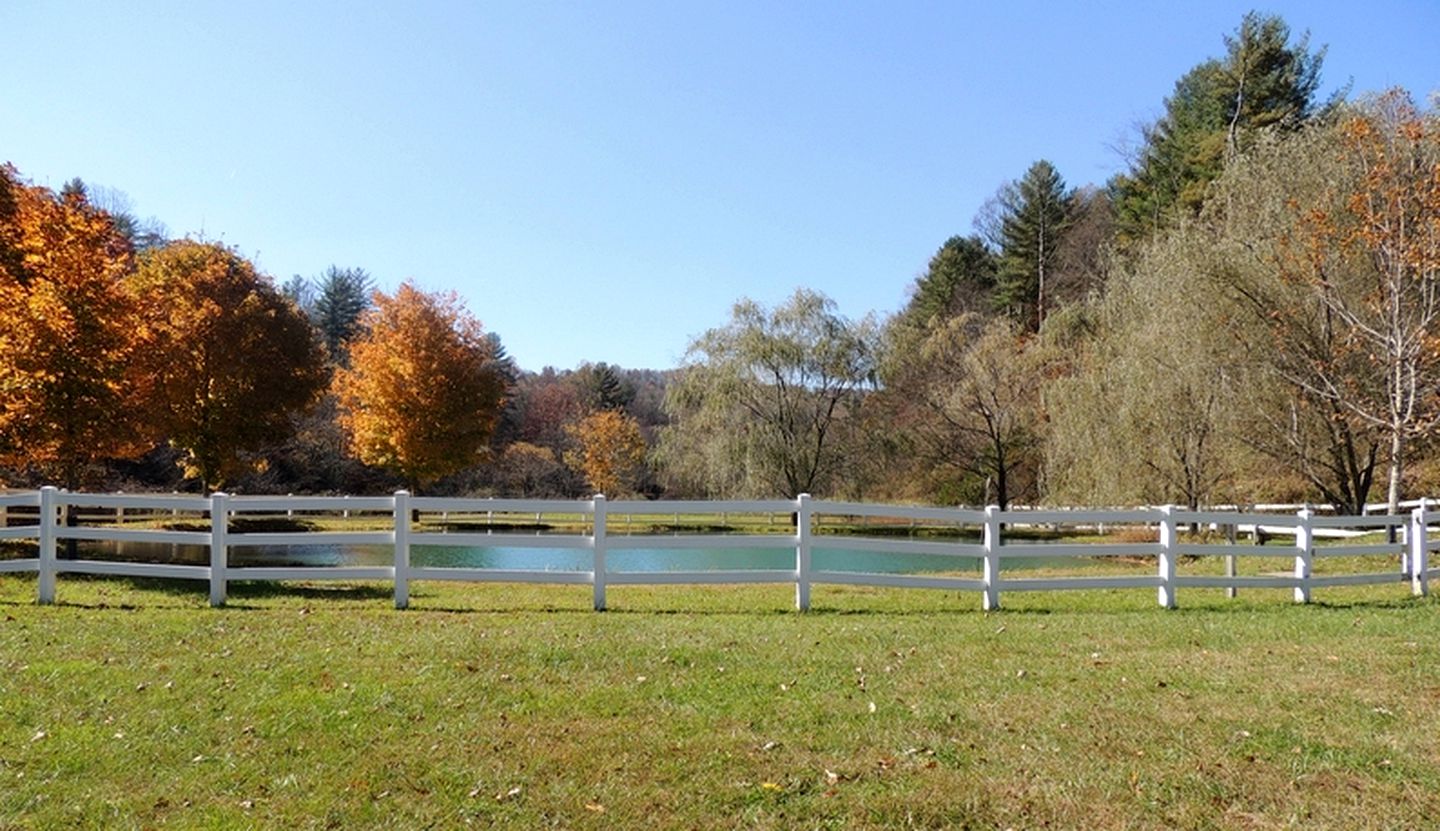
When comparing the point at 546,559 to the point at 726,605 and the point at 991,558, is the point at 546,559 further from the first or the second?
the point at 991,558

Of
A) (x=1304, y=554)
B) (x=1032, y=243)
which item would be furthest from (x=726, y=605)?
(x=1032, y=243)

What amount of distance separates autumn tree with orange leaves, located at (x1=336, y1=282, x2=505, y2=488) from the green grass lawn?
24.5m

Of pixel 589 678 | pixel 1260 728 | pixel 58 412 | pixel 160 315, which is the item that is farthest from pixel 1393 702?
pixel 160 315

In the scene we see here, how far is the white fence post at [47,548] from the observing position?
399 inches

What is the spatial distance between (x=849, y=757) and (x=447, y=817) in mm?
1985

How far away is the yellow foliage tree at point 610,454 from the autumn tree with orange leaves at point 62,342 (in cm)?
3297

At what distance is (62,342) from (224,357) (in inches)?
515

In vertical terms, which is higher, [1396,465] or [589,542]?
[1396,465]

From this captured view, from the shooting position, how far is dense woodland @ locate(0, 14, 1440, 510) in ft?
55.1

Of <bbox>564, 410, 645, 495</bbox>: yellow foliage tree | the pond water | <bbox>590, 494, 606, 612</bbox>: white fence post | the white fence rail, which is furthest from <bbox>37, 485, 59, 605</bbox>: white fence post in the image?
<bbox>564, 410, 645, 495</bbox>: yellow foliage tree

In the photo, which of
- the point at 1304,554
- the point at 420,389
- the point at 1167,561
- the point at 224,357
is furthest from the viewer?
the point at 420,389

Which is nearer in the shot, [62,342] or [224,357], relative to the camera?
[62,342]

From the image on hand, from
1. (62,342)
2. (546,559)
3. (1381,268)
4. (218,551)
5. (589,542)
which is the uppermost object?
(1381,268)

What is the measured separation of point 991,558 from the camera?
10.5 metres
